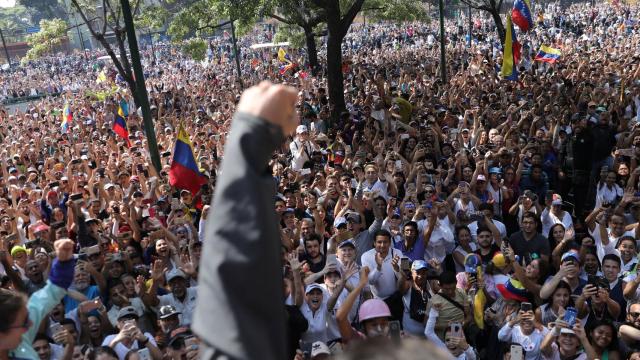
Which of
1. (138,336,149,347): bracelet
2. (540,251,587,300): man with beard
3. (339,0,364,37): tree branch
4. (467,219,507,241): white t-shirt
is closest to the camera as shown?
(138,336,149,347): bracelet

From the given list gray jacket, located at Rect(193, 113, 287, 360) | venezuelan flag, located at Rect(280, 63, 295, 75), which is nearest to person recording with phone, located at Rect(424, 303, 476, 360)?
gray jacket, located at Rect(193, 113, 287, 360)

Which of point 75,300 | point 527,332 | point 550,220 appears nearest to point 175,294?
point 75,300

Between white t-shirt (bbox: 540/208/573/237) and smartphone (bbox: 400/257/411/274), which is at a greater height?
smartphone (bbox: 400/257/411/274)

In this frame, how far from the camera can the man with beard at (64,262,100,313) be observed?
553 centimetres

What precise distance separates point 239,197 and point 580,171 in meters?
8.92

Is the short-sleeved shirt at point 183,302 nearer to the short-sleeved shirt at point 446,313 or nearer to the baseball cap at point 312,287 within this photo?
the baseball cap at point 312,287

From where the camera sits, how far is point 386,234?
5.77 meters

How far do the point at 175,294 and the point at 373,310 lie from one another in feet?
6.47

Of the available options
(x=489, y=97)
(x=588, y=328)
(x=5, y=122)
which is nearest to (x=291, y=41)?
(x=5, y=122)

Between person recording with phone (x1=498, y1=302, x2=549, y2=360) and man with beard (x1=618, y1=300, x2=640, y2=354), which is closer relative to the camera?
man with beard (x1=618, y1=300, x2=640, y2=354)

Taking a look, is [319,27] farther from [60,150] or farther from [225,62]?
[60,150]

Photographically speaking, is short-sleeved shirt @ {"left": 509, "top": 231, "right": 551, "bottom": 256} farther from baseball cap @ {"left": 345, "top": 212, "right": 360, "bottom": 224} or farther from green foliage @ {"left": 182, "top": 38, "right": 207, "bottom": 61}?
green foliage @ {"left": 182, "top": 38, "right": 207, "bottom": 61}

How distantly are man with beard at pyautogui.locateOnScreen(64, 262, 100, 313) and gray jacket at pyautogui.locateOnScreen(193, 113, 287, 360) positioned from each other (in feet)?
16.4

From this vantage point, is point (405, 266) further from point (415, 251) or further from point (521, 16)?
point (521, 16)
